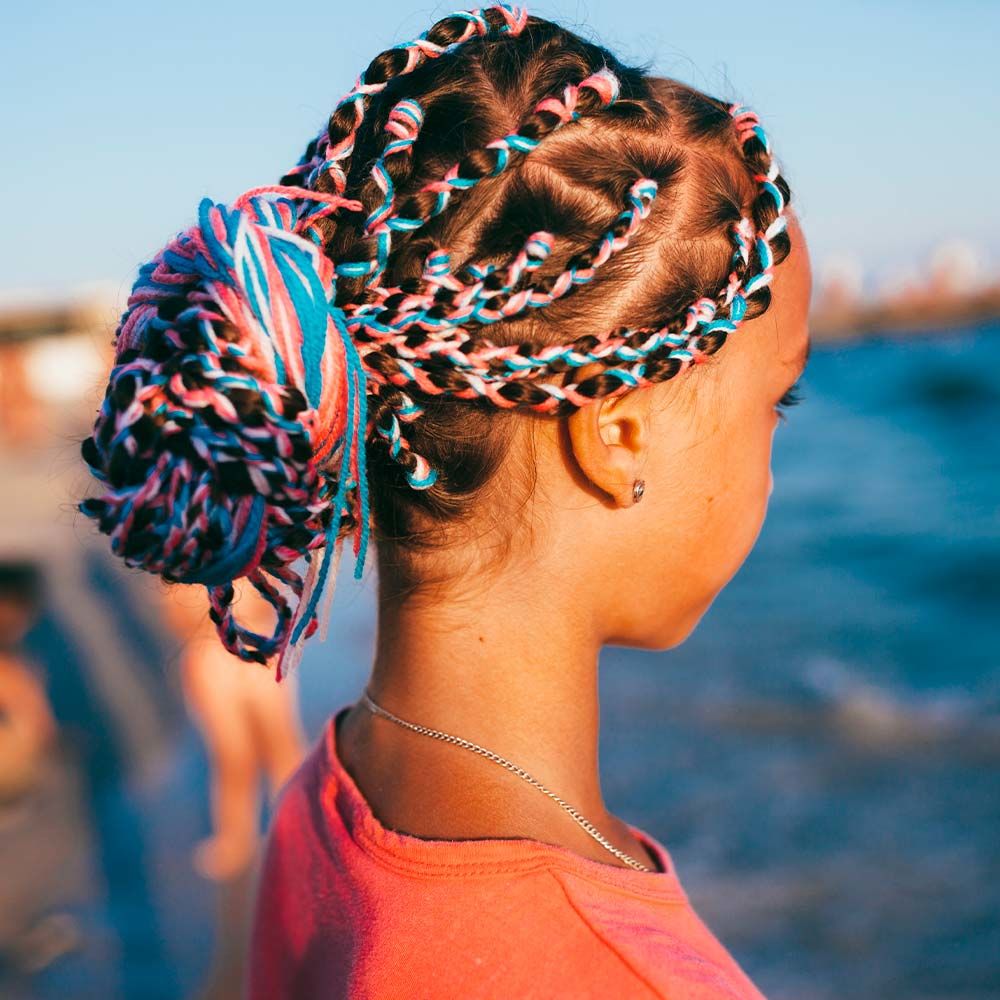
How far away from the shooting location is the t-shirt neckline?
1.14 meters

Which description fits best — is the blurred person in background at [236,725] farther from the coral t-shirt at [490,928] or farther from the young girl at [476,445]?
the coral t-shirt at [490,928]

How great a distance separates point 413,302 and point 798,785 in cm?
533

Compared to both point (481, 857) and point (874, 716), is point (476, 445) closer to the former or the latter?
point (481, 857)

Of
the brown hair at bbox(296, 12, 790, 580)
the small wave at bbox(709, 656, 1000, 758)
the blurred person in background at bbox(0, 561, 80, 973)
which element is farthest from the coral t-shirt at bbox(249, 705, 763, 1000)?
the small wave at bbox(709, 656, 1000, 758)

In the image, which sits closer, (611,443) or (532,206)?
(532,206)

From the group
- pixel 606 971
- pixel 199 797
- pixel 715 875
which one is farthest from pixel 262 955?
pixel 199 797

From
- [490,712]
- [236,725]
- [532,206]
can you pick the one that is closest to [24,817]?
[236,725]

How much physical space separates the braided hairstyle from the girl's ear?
0.05 metres

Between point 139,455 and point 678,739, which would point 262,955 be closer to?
point 139,455

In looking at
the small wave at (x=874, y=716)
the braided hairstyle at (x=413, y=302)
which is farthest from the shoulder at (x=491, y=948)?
the small wave at (x=874, y=716)

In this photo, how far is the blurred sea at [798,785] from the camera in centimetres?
430

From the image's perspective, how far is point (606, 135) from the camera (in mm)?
1310

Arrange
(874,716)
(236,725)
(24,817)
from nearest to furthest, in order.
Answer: (236,725)
(24,817)
(874,716)

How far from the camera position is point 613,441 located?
139 cm
